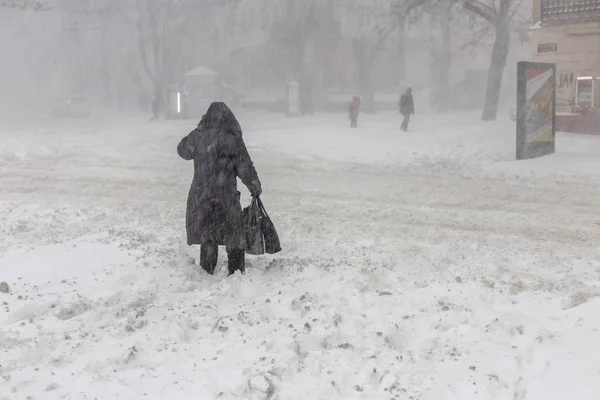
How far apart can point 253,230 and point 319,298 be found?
3.66ft

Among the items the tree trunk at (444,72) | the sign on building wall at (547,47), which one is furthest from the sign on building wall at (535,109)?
the tree trunk at (444,72)

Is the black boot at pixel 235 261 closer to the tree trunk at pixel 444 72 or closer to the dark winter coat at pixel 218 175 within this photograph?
the dark winter coat at pixel 218 175

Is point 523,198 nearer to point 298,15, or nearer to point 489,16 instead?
point 489,16

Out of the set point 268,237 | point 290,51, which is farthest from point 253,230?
point 290,51

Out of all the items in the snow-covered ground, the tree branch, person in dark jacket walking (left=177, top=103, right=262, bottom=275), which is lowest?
the snow-covered ground

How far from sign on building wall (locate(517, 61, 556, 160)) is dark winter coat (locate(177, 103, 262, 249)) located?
10.2 meters

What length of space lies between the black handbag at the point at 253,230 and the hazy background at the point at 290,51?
29974mm

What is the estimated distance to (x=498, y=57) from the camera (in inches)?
928

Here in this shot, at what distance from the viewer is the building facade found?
61.6 ft

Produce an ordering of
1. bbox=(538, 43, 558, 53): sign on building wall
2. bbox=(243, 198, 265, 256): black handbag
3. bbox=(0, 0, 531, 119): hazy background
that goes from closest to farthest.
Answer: bbox=(243, 198, 265, 256): black handbag → bbox=(538, 43, 558, 53): sign on building wall → bbox=(0, 0, 531, 119): hazy background

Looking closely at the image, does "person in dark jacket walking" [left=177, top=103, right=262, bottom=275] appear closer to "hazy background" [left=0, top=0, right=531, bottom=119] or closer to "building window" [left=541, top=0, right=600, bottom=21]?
"building window" [left=541, top=0, right=600, bottom=21]

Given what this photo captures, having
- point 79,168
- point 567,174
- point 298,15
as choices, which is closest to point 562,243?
point 567,174

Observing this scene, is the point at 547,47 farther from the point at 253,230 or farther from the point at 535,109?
the point at 253,230

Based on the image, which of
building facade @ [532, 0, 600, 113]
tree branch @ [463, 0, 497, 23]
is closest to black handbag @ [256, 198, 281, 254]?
building facade @ [532, 0, 600, 113]
